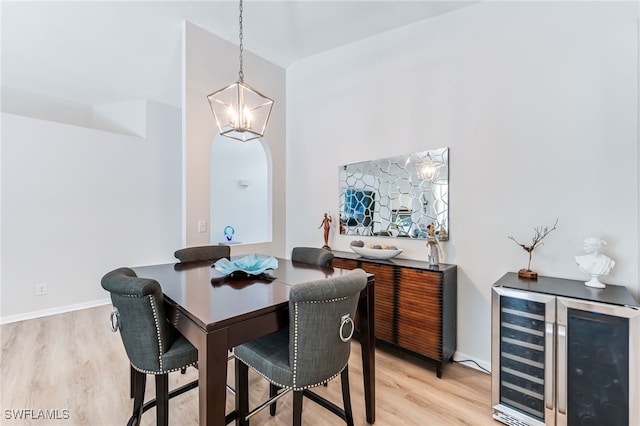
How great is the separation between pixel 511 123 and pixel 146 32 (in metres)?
3.61

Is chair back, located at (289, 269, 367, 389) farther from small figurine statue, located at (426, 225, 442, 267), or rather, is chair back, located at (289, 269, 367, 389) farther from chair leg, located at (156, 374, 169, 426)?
small figurine statue, located at (426, 225, 442, 267)

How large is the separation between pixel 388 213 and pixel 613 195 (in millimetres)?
1620

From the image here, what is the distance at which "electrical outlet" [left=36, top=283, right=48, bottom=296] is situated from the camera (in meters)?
3.53

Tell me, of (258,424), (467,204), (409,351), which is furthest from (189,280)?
(467,204)

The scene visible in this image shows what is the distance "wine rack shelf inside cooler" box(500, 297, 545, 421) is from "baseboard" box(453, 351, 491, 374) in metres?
0.58

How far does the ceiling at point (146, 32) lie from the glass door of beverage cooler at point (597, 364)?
2.52m

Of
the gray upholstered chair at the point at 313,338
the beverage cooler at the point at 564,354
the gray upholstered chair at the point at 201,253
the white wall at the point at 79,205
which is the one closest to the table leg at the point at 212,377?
the gray upholstered chair at the point at 313,338

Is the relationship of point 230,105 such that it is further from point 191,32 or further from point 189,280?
point 191,32

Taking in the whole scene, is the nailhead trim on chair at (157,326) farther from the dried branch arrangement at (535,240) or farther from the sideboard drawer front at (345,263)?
the dried branch arrangement at (535,240)

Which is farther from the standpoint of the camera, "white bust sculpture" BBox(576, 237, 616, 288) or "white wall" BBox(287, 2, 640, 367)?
"white wall" BBox(287, 2, 640, 367)

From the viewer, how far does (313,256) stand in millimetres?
2293

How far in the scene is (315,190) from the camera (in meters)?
3.62

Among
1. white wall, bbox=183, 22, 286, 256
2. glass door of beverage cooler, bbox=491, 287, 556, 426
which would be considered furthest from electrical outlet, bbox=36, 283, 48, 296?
glass door of beverage cooler, bbox=491, 287, 556, 426

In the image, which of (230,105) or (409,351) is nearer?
(230,105)
